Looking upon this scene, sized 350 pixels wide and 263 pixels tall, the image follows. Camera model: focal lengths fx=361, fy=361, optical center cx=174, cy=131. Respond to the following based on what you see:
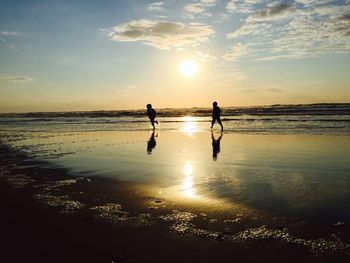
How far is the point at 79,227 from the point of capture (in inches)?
228

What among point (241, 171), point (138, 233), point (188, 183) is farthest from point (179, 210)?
point (241, 171)

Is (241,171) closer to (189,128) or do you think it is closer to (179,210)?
(179,210)

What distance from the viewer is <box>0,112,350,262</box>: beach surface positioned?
15.7ft

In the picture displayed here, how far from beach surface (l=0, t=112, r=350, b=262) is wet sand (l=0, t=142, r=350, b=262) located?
1cm

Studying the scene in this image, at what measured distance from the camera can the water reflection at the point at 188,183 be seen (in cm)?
778

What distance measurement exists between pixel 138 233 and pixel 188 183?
3.44 meters

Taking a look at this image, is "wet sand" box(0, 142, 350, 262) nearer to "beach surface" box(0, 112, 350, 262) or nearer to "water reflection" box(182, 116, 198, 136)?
"beach surface" box(0, 112, 350, 262)

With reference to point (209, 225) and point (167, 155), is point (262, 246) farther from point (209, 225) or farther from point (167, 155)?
point (167, 155)

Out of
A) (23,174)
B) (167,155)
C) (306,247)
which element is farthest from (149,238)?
(167,155)

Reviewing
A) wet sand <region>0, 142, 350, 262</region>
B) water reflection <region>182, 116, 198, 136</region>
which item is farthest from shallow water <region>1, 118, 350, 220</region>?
water reflection <region>182, 116, 198, 136</region>

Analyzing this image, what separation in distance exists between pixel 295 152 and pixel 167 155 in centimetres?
485

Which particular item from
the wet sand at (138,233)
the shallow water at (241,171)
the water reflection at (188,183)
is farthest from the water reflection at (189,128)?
the wet sand at (138,233)

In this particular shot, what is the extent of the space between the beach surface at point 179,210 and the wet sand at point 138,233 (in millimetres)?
15

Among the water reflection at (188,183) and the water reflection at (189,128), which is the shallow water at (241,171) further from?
the water reflection at (189,128)
